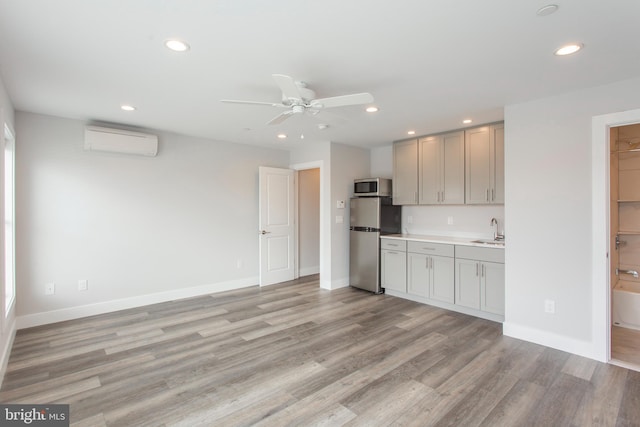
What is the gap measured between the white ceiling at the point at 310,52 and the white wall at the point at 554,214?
0.73 ft

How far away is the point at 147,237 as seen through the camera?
4.51m

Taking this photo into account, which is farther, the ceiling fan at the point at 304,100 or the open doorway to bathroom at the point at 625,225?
the open doorway to bathroom at the point at 625,225

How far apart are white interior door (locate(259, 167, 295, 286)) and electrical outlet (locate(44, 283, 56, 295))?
2750 millimetres

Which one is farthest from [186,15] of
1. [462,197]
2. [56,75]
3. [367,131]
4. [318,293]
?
[318,293]

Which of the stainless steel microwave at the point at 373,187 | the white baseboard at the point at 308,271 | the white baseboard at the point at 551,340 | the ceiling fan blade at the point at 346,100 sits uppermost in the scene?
the ceiling fan blade at the point at 346,100

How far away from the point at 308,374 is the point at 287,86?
2238mm

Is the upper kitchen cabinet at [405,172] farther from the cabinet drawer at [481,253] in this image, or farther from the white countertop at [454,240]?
the cabinet drawer at [481,253]

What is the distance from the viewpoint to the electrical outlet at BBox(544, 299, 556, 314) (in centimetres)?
312

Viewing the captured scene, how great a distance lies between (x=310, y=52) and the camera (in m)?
2.25

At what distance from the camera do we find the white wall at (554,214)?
2.91 m

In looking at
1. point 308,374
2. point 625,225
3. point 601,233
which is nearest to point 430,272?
point 601,233

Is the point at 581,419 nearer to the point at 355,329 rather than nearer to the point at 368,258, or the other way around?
the point at 355,329

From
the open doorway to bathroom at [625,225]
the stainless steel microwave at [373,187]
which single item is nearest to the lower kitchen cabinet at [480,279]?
the open doorway to bathroom at [625,225]

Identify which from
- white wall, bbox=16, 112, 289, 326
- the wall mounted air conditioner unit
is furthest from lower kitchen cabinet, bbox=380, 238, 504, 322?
the wall mounted air conditioner unit
